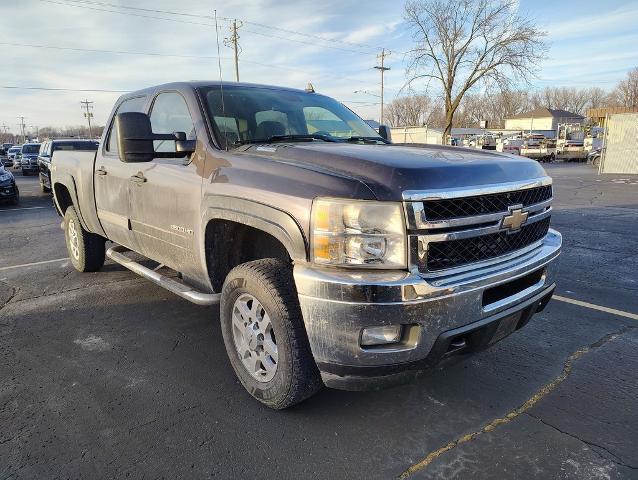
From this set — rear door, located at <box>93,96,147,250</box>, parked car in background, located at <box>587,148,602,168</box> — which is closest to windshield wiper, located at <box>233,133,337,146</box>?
rear door, located at <box>93,96,147,250</box>

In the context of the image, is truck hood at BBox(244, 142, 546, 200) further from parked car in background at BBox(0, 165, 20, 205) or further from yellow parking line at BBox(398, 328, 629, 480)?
parked car in background at BBox(0, 165, 20, 205)

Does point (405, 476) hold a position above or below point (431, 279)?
below

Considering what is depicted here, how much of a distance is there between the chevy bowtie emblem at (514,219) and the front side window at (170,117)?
2.15 meters

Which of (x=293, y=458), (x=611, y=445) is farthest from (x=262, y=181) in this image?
(x=611, y=445)

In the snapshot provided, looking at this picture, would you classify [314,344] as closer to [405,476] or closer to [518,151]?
[405,476]

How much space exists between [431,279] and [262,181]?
106 centimetres

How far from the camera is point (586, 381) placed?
3031 millimetres

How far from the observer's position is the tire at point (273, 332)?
7.94ft

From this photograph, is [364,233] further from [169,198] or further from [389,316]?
[169,198]

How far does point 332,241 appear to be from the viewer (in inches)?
85.6

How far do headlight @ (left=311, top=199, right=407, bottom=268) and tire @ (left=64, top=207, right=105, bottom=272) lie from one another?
430cm

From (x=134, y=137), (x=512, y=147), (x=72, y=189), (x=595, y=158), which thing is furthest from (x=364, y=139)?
(x=512, y=147)

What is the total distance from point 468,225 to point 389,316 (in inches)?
24.6

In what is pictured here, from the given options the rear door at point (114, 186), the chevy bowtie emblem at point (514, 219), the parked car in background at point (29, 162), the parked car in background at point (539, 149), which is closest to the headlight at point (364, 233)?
the chevy bowtie emblem at point (514, 219)
